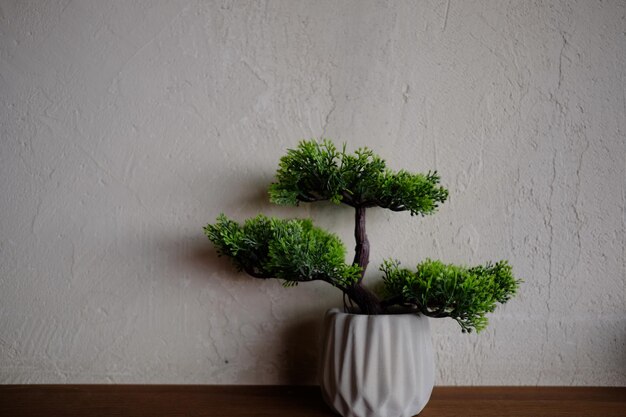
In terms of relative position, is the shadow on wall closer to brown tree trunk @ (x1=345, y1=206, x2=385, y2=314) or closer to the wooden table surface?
the wooden table surface

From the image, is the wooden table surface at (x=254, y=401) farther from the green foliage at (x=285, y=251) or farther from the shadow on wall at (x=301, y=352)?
the green foliage at (x=285, y=251)

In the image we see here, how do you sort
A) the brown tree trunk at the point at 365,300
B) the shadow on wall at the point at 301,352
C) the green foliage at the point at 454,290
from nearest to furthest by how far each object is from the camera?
the green foliage at the point at 454,290
the brown tree trunk at the point at 365,300
the shadow on wall at the point at 301,352

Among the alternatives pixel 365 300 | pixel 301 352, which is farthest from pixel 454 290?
pixel 301 352

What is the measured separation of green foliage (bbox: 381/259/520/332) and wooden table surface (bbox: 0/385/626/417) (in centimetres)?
17

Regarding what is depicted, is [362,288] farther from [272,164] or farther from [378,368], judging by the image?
[272,164]

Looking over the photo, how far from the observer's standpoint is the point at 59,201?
2.86 ft

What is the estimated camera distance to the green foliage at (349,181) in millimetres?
708

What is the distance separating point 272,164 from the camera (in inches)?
34.5

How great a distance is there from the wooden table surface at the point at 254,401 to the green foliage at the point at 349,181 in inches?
12.7

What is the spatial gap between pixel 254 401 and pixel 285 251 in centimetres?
29

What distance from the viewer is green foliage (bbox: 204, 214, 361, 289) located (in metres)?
0.64

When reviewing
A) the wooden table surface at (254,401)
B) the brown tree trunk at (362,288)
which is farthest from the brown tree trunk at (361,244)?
the wooden table surface at (254,401)

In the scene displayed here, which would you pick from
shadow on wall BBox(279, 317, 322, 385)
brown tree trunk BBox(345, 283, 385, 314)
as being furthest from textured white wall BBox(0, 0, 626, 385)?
brown tree trunk BBox(345, 283, 385, 314)

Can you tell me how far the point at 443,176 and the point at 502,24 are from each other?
0.32m
